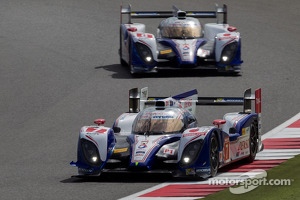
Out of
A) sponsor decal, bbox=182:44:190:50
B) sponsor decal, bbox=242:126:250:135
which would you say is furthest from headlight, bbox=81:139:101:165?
sponsor decal, bbox=182:44:190:50

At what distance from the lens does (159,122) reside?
20266 mm

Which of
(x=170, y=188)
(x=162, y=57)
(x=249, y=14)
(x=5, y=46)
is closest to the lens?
(x=170, y=188)

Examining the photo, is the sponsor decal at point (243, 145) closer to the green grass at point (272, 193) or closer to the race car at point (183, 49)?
the green grass at point (272, 193)

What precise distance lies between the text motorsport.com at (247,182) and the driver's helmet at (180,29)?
36.2 ft

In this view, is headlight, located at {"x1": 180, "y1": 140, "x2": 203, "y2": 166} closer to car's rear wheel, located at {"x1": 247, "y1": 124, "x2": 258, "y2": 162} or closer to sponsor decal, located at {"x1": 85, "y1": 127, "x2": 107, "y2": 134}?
sponsor decal, located at {"x1": 85, "y1": 127, "x2": 107, "y2": 134}

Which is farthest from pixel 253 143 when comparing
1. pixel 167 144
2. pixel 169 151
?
pixel 169 151

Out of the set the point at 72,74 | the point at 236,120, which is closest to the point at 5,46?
the point at 72,74

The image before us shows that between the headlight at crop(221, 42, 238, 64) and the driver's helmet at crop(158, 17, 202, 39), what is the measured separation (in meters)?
1.08

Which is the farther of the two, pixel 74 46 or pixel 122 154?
pixel 74 46

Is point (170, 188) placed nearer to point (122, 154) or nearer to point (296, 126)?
point (122, 154)

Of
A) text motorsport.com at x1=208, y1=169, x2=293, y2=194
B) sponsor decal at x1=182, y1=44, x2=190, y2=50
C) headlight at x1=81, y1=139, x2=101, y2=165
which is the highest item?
sponsor decal at x1=182, y1=44, x2=190, y2=50

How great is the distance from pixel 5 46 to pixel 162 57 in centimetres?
642

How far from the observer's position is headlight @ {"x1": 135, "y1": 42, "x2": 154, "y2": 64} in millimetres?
29812

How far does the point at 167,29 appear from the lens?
30.7 meters
